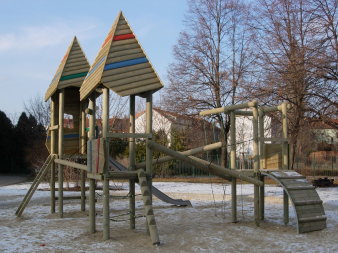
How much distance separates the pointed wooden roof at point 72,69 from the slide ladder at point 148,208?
14.5 feet

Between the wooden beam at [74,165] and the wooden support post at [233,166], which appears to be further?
the wooden support post at [233,166]

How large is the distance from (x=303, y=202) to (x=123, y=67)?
4.48 meters

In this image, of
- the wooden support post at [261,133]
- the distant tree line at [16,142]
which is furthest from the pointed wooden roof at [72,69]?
the distant tree line at [16,142]

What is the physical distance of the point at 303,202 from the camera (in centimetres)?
813

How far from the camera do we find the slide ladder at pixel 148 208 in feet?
23.0

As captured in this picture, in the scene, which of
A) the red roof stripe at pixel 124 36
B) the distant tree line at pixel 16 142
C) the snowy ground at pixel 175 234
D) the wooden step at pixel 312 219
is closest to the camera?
the snowy ground at pixel 175 234

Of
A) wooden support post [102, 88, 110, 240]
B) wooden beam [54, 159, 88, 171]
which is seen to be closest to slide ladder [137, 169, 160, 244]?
wooden support post [102, 88, 110, 240]

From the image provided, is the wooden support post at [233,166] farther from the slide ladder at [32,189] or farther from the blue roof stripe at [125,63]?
the slide ladder at [32,189]

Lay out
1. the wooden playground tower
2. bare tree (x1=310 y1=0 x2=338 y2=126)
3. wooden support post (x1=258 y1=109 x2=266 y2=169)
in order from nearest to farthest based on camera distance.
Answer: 1. the wooden playground tower
2. wooden support post (x1=258 y1=109 x2=266 y2=169)
3. bare tree (x1=310 y1=0 x2=338 y2=126)

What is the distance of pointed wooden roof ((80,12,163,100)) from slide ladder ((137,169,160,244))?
164 centimetres

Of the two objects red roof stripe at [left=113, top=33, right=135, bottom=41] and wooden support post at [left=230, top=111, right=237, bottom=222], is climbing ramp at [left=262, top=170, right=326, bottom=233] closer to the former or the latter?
wooden support post at [left=230, top=111, right=237, bottom=222]

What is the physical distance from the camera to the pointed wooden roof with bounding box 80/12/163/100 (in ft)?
25.5

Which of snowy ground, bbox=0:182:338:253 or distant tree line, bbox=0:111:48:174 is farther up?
distant tree line, bbox=0:111:48:174

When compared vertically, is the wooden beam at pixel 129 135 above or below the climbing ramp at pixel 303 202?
above
